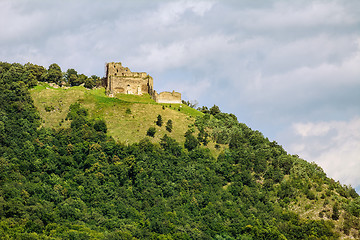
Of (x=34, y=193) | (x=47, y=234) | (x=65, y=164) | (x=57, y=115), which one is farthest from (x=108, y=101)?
(x=47, y=234)

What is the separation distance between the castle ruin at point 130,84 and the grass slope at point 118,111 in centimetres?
181

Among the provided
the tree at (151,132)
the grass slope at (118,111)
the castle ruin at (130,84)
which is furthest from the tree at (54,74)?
the tree at (151,132)

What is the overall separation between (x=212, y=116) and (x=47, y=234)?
5287 cm

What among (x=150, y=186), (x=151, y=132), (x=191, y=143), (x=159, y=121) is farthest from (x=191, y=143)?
(x=150, y=186)

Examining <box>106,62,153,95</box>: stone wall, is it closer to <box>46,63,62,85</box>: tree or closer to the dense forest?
<box>46,63,62,85</box>: tree

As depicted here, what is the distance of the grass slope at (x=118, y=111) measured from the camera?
118625mm

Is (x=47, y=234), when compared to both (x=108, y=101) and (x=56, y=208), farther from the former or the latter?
(x=108, y=101)

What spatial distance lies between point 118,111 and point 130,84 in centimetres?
1096

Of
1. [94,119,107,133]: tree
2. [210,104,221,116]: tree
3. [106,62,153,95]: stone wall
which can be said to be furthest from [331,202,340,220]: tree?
[106,62,153,95]: stone wall

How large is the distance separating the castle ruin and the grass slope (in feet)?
5.95

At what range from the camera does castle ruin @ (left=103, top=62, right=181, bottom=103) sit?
432 feet

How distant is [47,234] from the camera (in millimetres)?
91000

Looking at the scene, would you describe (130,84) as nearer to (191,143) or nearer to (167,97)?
(167,97)

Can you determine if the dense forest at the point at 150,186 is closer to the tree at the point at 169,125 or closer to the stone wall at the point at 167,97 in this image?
the tree at the point at 169,125
